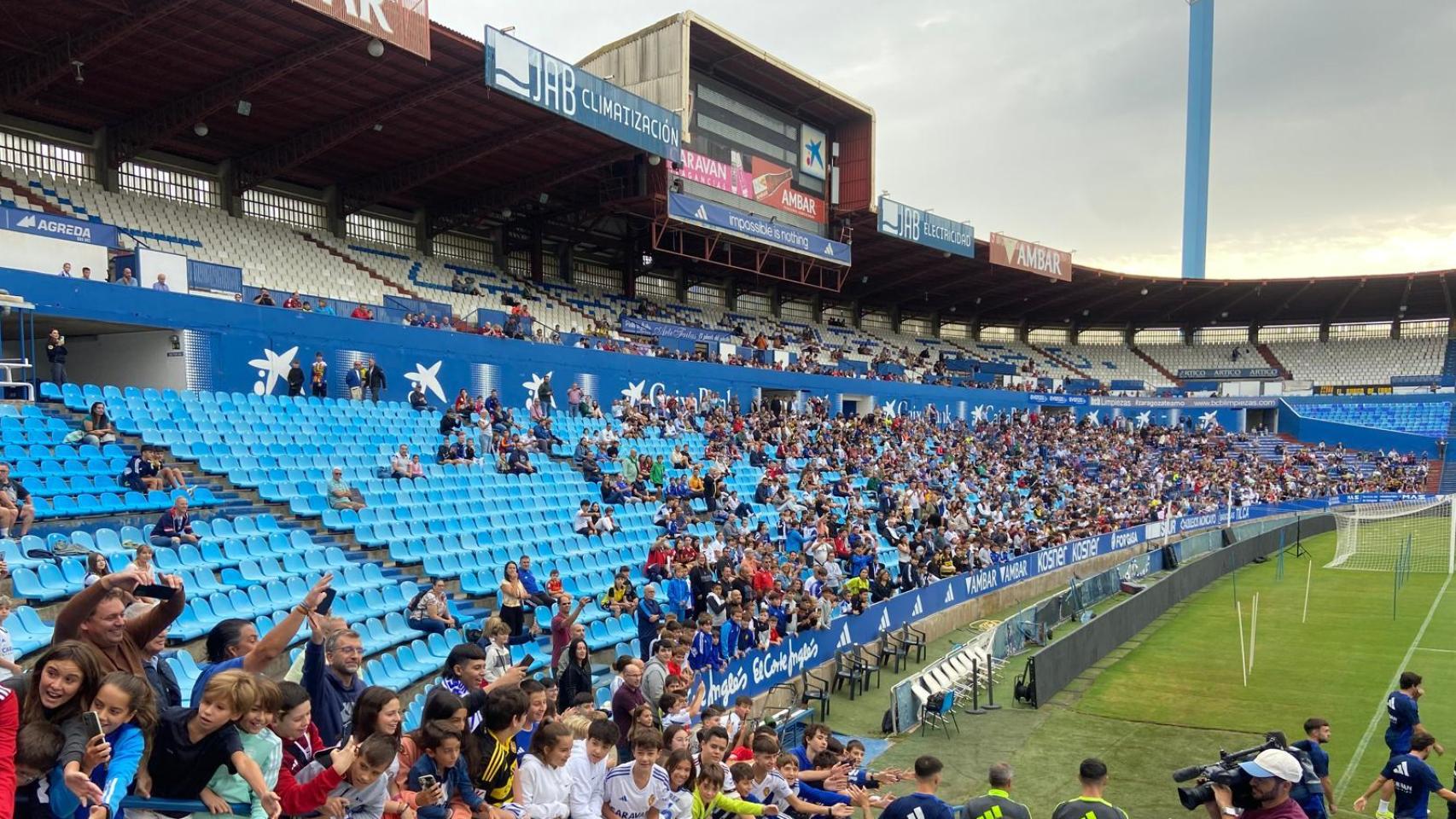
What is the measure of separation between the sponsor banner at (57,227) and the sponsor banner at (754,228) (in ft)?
53.0

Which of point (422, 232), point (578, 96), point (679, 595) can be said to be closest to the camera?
point (679, 595)

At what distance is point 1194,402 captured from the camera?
5197 cm

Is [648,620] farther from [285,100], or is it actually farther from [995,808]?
[285,100]

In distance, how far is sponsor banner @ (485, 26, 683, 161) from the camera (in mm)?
22594

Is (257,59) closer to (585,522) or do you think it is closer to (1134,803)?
(585,522)

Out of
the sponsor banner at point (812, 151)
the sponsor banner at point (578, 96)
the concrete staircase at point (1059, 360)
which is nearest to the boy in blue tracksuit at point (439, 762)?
the sponsor banner at point (578, 96)

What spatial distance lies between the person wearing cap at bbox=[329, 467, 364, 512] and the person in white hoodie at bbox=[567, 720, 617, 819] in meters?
9.83

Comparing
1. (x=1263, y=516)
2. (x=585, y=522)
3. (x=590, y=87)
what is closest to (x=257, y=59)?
(x=590, y=87)

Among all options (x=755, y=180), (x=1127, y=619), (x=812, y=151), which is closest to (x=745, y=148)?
(x=755, y=180)

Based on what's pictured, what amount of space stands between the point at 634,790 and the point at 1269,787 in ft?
10.7

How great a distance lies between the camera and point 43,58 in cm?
2017

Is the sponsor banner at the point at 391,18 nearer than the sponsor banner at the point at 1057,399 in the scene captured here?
Yes

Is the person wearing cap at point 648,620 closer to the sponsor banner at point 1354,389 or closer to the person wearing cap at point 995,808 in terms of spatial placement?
the person wearing cap at point 995,808

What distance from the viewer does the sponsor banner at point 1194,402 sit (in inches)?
2029
